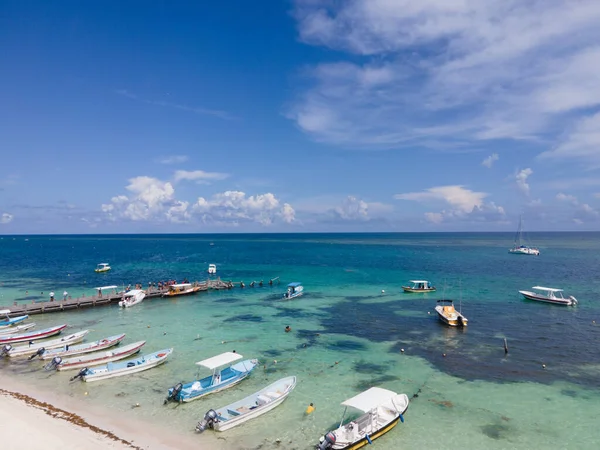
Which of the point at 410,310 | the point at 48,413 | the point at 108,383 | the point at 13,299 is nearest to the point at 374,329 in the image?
the point at 410,310

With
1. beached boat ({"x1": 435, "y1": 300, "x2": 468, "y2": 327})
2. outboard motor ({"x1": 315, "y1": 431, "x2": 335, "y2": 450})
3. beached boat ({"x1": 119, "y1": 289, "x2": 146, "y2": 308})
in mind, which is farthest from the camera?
beached boat ({"x1": 119, "y1": 289, "x2": 146, "y2": 308})

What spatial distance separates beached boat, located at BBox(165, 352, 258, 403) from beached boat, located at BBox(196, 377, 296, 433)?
2.91 m

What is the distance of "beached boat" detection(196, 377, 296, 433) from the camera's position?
2386cm

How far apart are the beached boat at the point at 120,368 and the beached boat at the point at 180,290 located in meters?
36.0

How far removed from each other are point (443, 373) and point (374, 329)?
14606mm

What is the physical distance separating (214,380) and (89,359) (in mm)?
14036

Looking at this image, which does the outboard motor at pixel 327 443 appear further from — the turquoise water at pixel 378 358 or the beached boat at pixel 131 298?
the beached boat at pixel 131 298

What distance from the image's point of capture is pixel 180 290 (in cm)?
7181

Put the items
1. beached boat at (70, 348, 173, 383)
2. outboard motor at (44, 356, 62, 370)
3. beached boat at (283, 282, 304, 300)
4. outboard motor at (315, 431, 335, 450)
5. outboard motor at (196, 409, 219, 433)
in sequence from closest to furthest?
outboard motor at (315, 431, 335, 450) < outboard motor at (196, 409, 219, 433) < beached boat at (70, 348, 173, 383) < outboard motor at (44, 356, 62, 370) < beached boat at (283, 282, 304, 300)

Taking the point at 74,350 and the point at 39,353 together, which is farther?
the point at 74,350

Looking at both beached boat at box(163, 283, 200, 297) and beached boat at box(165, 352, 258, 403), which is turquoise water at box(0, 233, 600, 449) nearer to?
beached boat at box(165, 352, 258, 403)

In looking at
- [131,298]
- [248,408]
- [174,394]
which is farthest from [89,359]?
[131,298]

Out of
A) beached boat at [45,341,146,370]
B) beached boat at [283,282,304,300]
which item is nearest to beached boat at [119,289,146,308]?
beached boat at [45,341,146,370]

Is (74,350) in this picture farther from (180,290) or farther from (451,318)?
(451,318)
